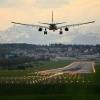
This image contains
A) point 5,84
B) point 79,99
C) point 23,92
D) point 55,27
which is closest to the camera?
point 79,99

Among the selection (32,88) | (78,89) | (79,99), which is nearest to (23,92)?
(32,88)

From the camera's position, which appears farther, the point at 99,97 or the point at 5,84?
the point at 5,84

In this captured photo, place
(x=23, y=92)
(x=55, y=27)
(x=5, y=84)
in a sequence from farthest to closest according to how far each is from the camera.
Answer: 1. (x=55, y=27)
2. (x=5, y=84)
3. (x=23, y=92)

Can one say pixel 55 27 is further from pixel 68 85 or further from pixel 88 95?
pixel 88 95

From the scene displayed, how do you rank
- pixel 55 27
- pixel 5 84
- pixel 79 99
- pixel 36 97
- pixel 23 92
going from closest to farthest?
pixel 79 99 → pixel 36 97 → pixel 23 92 → pixel 5 84 → pixel 55 27

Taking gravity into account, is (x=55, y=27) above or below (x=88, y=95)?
above

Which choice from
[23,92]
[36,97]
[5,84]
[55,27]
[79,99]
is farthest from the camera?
[55,27]

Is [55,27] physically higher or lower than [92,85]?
higher

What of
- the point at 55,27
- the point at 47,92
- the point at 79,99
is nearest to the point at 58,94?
the point at 47,92

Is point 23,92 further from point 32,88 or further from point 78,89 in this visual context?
point 78,89
